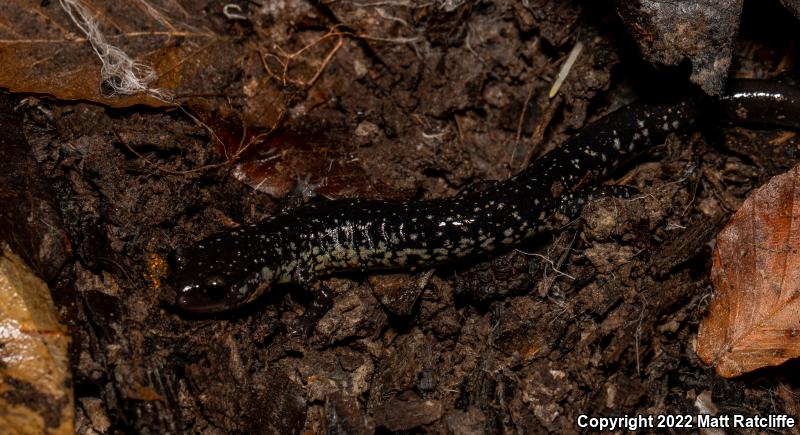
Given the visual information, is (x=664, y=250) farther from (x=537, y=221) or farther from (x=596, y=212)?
(x=537, y=221)

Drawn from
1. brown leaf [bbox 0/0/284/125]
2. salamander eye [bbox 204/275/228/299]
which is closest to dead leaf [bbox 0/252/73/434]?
salamander eye [bbox 204/275/228/299]

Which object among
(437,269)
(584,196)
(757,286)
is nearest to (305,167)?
(437,269)

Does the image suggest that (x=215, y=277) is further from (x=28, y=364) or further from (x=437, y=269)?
(x=437, y=269)

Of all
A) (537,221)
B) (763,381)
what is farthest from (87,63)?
(763,381)

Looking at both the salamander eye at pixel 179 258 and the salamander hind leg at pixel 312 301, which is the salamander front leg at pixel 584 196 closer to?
the salamander hind leg at pixel 312 301

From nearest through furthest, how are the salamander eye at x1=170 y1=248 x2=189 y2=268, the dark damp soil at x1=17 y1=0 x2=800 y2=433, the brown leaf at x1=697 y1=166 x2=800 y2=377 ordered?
the brown leaf at x1=697 y1=166 x2=800 y2=377, the dark damp soil at x1=17 y1=0 x2=800 y2=433, the salamander eye at x1=170 y1=248 x2=189 y2=268

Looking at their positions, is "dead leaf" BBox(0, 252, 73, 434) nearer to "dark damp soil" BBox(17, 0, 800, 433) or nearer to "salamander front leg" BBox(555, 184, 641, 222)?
"dark damp soil" BBox(17, 0, 800, 433)
